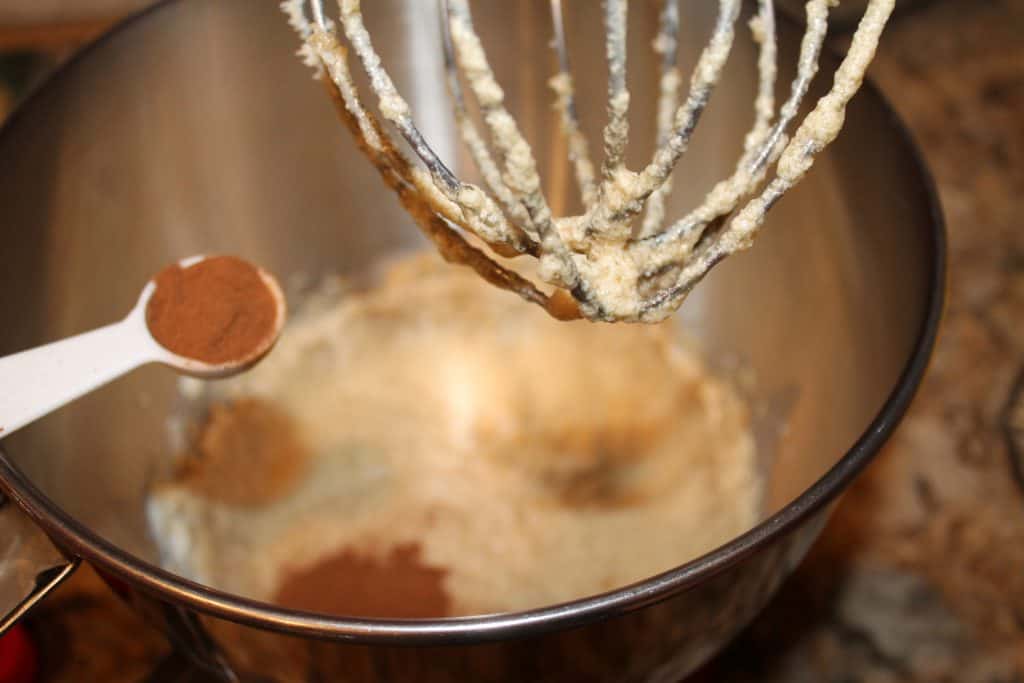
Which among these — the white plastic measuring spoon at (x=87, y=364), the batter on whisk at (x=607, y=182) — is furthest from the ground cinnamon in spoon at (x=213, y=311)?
the batter on whisk at (x=607, y=182)

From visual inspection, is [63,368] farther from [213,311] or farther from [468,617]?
[468,617]

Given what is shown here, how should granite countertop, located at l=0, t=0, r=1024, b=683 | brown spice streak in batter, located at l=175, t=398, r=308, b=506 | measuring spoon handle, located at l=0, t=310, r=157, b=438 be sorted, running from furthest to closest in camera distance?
1. brown spice streak in batter, located at l=175, t=398, r=308, b=506
2. granite countertop, located at l=0, t=0, r=1024, b=683
3. measuring spoon handle, located at l=0, t=310, r=157, b=438

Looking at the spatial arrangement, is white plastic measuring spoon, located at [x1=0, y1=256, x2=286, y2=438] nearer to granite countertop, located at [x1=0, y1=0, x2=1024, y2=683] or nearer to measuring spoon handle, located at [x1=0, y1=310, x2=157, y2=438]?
measuring spoon handle, located at [x1=0, y1=310, x2=157, y2=438]

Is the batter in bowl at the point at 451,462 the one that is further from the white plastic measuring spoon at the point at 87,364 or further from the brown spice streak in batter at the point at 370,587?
the white plastic measuring spoon at the point at 87,364

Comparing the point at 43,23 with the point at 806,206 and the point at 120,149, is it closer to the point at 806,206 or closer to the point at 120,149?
the point at 120,149

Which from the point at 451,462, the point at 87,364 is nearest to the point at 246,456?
the point at 451,462

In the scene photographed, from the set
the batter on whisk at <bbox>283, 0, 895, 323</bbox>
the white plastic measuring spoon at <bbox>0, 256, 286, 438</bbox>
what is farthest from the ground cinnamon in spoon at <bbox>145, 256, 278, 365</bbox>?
the batter on whisk at <bbox>283, 0, 895, 323</bbox>
